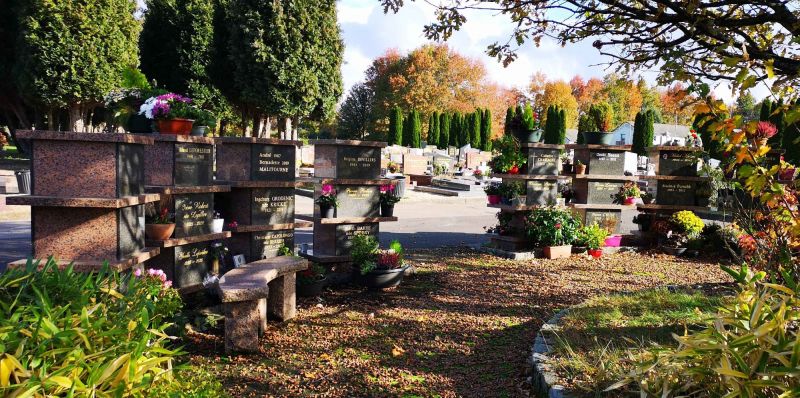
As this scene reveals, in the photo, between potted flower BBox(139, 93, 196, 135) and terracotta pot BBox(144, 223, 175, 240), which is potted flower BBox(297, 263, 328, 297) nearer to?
terracotta pot BBox(144, 223, 175, 240)

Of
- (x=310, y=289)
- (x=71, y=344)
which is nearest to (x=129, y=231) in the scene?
(x=310, y=289)

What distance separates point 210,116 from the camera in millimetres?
7160

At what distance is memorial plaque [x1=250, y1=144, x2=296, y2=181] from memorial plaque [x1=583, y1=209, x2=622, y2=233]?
6917mm

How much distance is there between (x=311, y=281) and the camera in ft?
24.7

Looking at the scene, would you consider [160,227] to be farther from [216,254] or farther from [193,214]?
[216,254]

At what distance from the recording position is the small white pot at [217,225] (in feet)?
23.1

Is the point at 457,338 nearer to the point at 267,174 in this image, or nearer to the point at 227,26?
the point at 267,174

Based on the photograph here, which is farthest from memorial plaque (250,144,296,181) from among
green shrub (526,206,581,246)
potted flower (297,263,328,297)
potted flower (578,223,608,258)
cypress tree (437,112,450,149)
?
cypress tree (437,112,450,149)

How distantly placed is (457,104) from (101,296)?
181 ft

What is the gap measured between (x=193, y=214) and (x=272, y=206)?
1.29 meters

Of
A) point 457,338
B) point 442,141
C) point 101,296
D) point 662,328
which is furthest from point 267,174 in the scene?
point 442,141

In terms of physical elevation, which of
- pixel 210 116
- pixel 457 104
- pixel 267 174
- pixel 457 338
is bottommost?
pixel 457 338

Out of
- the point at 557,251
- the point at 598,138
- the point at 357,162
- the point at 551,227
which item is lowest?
the point at 557,251

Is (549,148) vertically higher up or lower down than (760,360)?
higher up
